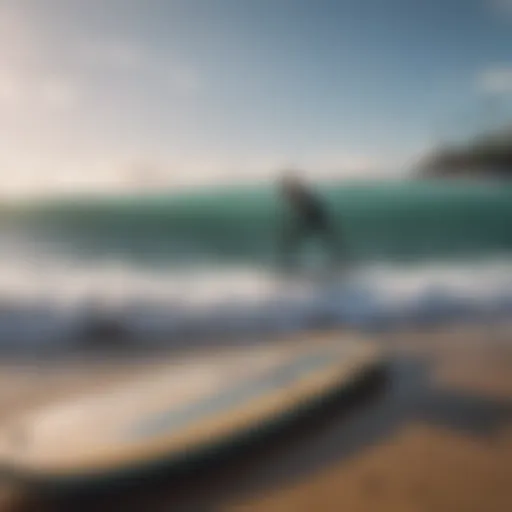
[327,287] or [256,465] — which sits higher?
[327,287]

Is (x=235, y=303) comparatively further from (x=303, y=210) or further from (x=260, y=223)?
(x=260, y=223)

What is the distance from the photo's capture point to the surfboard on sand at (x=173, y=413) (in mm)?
1924

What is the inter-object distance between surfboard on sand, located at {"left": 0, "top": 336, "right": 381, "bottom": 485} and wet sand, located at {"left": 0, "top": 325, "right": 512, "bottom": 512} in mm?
80

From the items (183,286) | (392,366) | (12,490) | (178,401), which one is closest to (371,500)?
(178,401)

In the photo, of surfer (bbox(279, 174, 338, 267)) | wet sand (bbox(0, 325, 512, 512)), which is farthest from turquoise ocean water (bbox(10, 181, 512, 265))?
wet sand (bbox(0, 325, 512, 512))

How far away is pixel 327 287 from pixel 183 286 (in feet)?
5.24

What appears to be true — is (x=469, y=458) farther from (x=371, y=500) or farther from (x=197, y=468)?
(x=197, y=468)

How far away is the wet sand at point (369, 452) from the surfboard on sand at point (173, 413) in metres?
0.08

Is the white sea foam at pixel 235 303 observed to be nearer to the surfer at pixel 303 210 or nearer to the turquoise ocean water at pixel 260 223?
the surfer at pixel 303 210

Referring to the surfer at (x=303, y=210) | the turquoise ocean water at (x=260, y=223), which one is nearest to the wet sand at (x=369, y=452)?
the surfer at (x=303, y=210)

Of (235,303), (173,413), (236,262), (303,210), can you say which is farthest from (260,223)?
(173,413)

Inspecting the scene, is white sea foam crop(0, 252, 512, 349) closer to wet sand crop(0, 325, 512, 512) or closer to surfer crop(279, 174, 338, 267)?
surfer crop(279, 174, 338, 267)

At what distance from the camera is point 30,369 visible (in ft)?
10.3

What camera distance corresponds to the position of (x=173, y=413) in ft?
7.56
